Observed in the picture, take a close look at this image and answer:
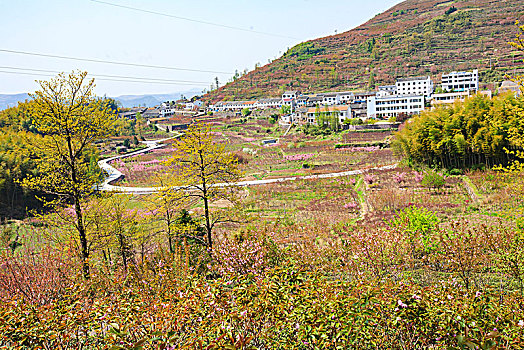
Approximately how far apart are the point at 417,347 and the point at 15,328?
350cm

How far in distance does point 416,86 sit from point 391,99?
11191 millimetres

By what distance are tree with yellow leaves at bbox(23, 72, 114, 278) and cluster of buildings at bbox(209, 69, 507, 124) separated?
37467 mm

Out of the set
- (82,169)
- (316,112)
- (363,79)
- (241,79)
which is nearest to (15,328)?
(82,169)

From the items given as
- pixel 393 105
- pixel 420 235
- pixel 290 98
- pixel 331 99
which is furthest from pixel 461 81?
pixel 420 235

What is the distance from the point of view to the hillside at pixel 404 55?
67688 millimetres

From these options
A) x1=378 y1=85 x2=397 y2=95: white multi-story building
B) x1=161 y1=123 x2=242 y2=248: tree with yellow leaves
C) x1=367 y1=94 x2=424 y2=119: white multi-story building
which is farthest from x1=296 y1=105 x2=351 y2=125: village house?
x1=161 y1=123 x2=242 y2=248: tree with yellow leaves

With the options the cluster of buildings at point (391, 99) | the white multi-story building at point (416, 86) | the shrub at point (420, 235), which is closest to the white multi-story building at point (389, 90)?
the cluster of buildings at point (391, 99)

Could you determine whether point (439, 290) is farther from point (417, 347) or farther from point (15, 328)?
point (15, 328)

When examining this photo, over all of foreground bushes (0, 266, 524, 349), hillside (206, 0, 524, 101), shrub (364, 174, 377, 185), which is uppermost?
hillside (206, 0, 524, 101)

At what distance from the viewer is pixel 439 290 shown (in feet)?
12.0

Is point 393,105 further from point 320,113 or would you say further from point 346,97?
point 346,97

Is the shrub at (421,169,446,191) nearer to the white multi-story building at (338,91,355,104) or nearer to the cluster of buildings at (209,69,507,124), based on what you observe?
the cluster of buildings at (209,69,507,124)

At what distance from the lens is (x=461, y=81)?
5262 cm

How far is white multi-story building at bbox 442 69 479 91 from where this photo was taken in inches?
2016
